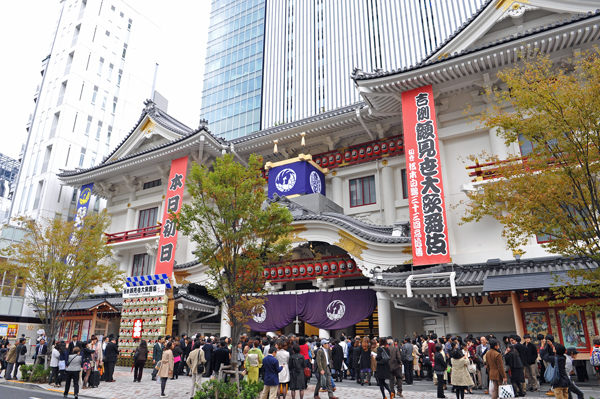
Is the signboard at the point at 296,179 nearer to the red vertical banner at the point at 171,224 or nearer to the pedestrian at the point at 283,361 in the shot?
the red vertical banner at the point at 171,224

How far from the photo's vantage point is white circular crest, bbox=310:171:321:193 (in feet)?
69.3

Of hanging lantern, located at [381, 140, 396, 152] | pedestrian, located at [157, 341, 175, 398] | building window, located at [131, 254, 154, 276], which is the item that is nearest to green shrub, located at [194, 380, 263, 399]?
pedestrian, located at [157, 341, 175, 398]

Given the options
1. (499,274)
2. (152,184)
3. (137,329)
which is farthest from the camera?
(152,184)

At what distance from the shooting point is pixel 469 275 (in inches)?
572

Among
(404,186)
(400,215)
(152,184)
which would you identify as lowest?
(400,215)

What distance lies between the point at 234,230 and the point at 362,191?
11643 mm

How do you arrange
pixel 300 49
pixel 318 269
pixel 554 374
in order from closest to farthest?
pixel 554 374, pixel 318 269, pixel 300 49

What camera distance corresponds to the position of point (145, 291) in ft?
64.5

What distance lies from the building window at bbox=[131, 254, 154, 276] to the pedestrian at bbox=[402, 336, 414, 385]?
64.1ft

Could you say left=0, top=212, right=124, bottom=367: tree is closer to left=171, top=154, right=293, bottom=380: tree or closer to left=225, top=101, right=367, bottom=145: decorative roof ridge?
left=171, top=154, right=293, bottom=380: tree

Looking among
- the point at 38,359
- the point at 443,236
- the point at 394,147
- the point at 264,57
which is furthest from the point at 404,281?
the point at 264,57

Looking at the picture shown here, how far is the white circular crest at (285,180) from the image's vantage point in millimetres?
21109

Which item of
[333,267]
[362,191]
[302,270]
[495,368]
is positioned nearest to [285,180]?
[362,191]

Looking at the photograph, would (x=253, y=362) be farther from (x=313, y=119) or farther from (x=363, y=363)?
(x=313, y=119)
